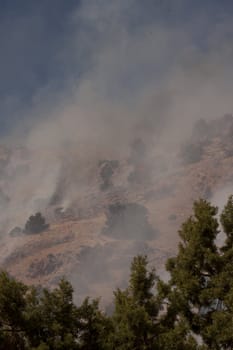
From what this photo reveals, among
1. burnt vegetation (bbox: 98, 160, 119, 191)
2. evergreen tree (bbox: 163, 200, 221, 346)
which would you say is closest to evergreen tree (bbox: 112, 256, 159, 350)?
evergreen tree (bbox: 163, 200, 221, 346)

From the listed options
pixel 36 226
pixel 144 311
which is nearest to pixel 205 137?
pixel 36 226

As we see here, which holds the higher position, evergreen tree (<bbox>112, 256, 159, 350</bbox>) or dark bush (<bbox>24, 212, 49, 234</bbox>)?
dark bush (<bbox>24, 212, 49, 234</bbox>)

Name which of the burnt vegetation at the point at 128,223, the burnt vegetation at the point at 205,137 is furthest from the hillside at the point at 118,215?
the burnt vegetation at the point at 205,137

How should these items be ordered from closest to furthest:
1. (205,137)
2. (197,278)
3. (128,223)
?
(197,278), (128,223), (205,137)

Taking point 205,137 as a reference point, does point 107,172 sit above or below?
below

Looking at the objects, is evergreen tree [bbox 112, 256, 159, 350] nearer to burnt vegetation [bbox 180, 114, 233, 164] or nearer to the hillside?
the hillside

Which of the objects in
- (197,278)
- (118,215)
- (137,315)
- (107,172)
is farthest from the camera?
(107,172)

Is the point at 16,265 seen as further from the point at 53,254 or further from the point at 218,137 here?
the point at 218,137

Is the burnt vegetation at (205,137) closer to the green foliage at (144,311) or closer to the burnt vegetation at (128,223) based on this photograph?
the burnt vegetation at (128,223)

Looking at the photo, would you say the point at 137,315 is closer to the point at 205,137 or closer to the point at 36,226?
the point at 36,226

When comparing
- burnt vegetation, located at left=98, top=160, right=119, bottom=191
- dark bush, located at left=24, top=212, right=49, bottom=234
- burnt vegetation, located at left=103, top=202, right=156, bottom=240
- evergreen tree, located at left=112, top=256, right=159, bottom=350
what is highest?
burnt vegetation, located at left=98, top=160, right=119, bottom=191

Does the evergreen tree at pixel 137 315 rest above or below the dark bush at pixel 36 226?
below

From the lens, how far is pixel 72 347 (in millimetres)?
15016

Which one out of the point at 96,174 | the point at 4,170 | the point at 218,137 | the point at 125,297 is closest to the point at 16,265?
the point at 96,174
